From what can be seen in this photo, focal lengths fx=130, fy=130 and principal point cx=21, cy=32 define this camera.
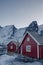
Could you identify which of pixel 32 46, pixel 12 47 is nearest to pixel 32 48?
pixel 32 46

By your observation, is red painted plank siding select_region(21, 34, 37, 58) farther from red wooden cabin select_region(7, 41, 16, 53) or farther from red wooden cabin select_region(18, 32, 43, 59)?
red wooden cabin select_region(7, 41, 16, 53)

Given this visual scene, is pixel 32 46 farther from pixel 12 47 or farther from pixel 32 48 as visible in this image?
pixel 12 47

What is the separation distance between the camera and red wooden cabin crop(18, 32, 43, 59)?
23.6 m

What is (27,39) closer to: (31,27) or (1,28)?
(31,27)

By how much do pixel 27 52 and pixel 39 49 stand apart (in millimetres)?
3751

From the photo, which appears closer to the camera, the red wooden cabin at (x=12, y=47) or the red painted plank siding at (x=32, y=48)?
the red painted plank siding at (x=32, y=48)

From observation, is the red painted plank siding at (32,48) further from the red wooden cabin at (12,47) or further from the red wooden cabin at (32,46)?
the red wooden cabin at (12,47)

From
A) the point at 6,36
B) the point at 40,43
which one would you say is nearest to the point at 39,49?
the point at 40,43

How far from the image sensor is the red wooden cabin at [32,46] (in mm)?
23578

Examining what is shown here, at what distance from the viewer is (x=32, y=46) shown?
25.2m

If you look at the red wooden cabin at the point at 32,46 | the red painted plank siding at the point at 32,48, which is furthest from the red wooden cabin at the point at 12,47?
the red painted plank siding at the point at 32,48

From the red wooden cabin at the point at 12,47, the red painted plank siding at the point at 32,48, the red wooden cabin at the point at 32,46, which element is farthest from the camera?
the red wooden cabin at the point at 12,47

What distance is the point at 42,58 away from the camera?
23.4 meters

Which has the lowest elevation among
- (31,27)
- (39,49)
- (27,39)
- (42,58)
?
(42,58)
